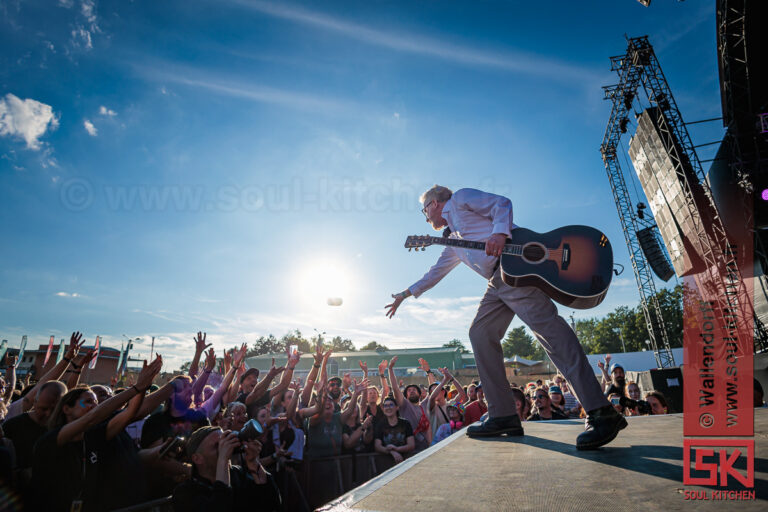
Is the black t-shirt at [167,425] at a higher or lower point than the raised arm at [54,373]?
lower

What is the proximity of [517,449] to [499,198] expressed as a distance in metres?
1.83

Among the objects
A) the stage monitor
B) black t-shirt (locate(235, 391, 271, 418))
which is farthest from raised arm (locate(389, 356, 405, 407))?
the stage monitor

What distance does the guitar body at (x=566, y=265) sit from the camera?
2645 millimetres

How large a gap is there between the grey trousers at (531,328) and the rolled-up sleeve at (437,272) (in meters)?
0.63

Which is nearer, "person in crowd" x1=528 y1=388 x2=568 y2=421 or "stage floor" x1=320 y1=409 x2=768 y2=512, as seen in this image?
"stage floor" x1=320 y1=409 x2=768 y2=512

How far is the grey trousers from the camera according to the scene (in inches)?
94.7

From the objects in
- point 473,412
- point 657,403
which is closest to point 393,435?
point 473,412

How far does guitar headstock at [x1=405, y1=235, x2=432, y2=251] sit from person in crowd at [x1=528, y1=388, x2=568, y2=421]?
387cm

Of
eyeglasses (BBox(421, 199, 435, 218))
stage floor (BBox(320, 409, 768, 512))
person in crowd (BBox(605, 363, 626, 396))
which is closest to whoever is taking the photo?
stage floor (BBox(320, 409, 768, 512))

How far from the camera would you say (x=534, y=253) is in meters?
2.80

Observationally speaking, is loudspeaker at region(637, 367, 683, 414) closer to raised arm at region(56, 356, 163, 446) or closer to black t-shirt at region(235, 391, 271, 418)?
black t-shirt at region(235, 391, 271, 418)

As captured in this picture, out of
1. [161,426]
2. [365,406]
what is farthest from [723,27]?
[161,426]

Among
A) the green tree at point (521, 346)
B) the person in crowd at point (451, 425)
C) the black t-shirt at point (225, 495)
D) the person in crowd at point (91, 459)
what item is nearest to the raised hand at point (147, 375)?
the person in crowd at point (91, 459)

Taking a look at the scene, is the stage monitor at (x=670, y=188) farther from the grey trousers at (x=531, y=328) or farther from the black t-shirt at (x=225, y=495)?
the black t-shirt at (x=225, y=495)
